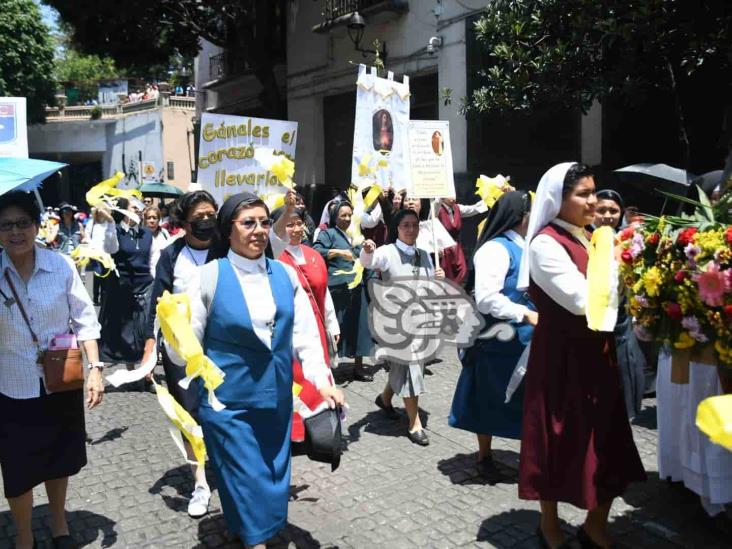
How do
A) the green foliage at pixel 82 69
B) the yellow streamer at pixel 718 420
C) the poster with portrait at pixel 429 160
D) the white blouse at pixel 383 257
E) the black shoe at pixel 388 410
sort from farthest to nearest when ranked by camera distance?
1. the green foliage at pixel 82 69
2. the poster with portrait at pixel 429 160
3. the black shoe at pixel 388 410
4. the white blouse at pixel 383 257
5. the yellow streamer at pixel 718 420

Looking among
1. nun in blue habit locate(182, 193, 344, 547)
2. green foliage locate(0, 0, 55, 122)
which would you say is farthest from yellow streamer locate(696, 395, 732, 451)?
green foliage locate(0, 0, 55, 122)

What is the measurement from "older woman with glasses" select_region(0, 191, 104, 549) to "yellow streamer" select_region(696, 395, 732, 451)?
3.05 metres

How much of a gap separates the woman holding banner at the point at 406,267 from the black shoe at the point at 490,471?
69 centimetres

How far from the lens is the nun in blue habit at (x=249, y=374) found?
10.9ft

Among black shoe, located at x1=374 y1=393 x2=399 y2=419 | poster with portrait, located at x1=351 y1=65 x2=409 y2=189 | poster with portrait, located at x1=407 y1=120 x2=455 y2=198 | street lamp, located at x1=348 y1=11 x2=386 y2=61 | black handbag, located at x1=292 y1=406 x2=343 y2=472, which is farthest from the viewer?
street lamp, located at x1=348 y1=11 x2=386 y2=61

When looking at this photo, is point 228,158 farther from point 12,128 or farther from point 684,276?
point 684,276

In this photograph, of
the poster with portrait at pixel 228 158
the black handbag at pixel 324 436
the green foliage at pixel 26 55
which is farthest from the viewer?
the green foliage at pixel 26 55

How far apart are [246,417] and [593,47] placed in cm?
689

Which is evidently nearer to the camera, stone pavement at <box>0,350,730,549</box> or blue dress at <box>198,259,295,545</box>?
blue dress at <box>198,259,295,545</box>

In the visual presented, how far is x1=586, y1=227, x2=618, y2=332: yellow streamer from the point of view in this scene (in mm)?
3000

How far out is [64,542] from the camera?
378 centimetres

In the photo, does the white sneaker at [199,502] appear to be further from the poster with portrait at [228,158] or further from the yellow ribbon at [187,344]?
the poster with portrait at [228,158]

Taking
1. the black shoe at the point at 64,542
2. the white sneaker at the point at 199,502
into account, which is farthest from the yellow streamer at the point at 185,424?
the black shoe at the point at 64,542

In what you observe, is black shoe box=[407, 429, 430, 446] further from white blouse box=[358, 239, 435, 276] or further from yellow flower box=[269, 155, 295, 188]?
yellow flower box=[269, 155, 295, 188]
